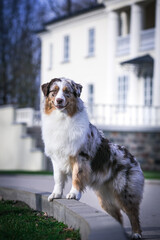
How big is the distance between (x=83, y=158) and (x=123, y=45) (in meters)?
20.4

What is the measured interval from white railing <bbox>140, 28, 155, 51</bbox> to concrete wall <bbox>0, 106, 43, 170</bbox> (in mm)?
7914

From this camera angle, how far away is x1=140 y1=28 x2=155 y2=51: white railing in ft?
77.3

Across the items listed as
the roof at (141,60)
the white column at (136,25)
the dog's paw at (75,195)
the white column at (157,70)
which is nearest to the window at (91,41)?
the white column at (136,25)

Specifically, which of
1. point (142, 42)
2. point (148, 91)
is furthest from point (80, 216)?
point (142, 42)

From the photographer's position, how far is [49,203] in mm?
6262

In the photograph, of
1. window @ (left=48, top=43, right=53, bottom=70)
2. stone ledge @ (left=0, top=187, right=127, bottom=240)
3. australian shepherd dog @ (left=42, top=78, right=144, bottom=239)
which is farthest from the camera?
window @ (left=48, top=43, right=53, bottom=70)

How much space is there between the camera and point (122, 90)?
1001 inches

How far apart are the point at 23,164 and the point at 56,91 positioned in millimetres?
17502

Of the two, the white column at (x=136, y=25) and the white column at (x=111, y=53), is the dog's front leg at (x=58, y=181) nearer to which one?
the white column at (x=136, y=25)

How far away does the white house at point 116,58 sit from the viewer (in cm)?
2289

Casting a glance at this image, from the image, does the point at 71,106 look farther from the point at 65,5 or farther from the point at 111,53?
the point at 65,5

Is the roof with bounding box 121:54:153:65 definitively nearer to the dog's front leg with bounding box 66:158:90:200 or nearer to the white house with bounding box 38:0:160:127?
the white house with bounding box 38:0:160:127

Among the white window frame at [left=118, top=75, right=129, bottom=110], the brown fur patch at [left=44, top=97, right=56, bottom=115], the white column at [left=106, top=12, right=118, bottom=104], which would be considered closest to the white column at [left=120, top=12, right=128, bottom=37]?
the white column at [left=106, top=12, right=118, bottom=104]

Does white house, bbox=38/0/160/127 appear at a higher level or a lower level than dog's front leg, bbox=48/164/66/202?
higher
